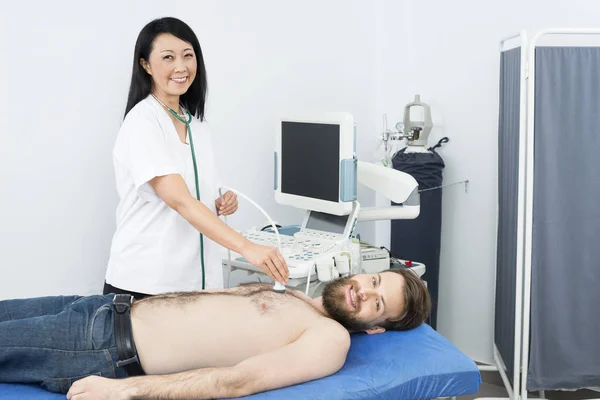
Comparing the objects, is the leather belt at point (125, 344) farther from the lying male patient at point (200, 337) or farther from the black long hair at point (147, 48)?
the black long hair at point (147, 48)

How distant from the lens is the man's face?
2018 millimetres

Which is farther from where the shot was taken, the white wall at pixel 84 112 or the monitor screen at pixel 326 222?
the monitor screen at pixel 326 222

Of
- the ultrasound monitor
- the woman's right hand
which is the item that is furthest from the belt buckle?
the ultrasound monitor

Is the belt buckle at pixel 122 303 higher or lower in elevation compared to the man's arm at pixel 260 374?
higher

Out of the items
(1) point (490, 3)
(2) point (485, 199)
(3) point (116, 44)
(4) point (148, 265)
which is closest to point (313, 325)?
(4) point (148, 265)

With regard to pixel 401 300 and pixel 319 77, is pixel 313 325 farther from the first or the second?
pixel 319 77

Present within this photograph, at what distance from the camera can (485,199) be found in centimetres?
322

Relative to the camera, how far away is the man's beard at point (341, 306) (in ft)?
6.61

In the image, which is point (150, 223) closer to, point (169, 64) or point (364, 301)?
point (169, 64)

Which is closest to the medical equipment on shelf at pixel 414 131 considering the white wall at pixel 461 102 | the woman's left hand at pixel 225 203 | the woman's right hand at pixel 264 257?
the white wall at pixel 461 102

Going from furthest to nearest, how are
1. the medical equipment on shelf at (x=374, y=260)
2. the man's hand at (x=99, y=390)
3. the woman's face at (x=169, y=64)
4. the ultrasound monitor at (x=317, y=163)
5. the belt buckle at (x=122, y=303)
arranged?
the medical equipment on shelf at (x=374, y=260) → the ultrasound monitor at (x=317, y=163) → the woman's face at (x=169, y=64) → the belt buckle at (x=122, y=303) → the man's hand at (x=99, y=390)

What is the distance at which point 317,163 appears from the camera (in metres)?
2.61

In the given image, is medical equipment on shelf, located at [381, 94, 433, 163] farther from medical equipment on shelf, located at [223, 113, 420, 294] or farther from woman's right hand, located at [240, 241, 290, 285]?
woman's right hand, located at [240, 241, 290, 285]

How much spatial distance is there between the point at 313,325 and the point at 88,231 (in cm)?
112
